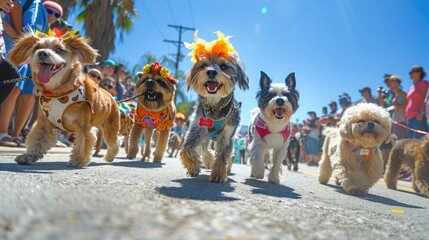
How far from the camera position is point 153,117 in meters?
6.95

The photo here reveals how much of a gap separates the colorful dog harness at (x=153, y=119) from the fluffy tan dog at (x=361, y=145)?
3.55 metres

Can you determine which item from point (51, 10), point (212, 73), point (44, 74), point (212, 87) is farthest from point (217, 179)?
point (51, 10)

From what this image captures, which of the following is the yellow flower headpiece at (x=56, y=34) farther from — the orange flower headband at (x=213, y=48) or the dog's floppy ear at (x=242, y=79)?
the dog's floppy ear at (x=242, y=79)

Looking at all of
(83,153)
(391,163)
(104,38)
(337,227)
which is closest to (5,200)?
(337,227)

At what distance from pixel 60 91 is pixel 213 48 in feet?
7.21

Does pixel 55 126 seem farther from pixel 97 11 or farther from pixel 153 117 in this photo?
pixel 97 11

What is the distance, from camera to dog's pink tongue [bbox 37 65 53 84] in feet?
13.6

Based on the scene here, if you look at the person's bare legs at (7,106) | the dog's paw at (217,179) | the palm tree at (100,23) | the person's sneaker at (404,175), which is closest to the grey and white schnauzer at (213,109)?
the dog's paw at (217,179)

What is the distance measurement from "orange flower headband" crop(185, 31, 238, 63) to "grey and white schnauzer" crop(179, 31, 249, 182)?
0.02m

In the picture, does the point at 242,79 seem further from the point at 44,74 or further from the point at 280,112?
the point at 44,74

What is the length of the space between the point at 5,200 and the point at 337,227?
73.9 inches

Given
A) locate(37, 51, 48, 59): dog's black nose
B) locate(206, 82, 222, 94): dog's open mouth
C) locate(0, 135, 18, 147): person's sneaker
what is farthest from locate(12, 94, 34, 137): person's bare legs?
locate(206, 82, 222, 94): dog's open mouth

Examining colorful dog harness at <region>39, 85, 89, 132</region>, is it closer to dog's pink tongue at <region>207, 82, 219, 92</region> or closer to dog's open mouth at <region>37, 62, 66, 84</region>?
dog's open mouth at <region>37, 62, 66, 84</region>

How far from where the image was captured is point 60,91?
4422 millimetres
